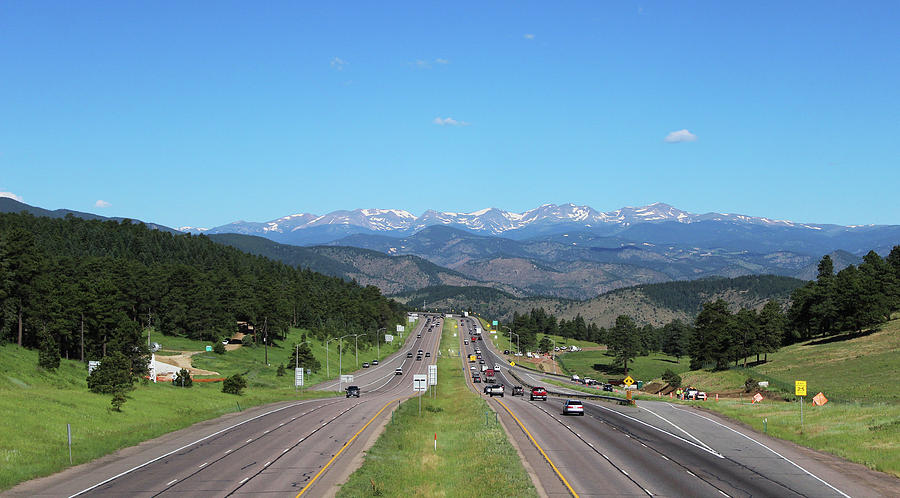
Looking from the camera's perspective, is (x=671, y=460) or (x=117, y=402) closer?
(x=671, y=460)

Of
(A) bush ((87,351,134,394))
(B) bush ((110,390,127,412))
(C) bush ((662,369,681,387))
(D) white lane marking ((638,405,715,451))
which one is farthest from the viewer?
(C) bush ((662,369,681,387))

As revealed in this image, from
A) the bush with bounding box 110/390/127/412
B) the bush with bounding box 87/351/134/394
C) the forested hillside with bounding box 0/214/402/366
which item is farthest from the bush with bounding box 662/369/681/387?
the bush with bounding box 110/390/127/412

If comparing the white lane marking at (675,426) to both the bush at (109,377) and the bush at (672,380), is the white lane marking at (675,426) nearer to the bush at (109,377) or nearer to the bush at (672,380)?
the bush at (109,377)

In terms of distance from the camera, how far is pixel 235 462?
3931cm

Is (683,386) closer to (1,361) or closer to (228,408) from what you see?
(228,408)

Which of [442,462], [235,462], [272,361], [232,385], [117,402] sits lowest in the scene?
[272,361]

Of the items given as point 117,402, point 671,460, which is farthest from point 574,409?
point 117,402

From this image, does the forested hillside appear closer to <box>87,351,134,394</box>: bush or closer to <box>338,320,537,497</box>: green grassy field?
<box>87,351,134,394</box>: bush

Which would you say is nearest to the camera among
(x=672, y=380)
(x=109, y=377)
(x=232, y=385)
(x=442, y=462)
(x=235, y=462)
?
(x=235, y=462)

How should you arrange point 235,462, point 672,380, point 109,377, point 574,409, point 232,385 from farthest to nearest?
point 672,380 < point 232,385 < point 574,409 < point 109,377 < point 235,462

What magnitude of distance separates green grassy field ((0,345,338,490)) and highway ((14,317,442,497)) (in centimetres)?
136

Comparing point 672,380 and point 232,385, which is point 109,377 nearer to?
point 232,385

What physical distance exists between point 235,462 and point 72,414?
55.9 feet

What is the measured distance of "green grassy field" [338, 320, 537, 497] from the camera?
32312 millimetres
